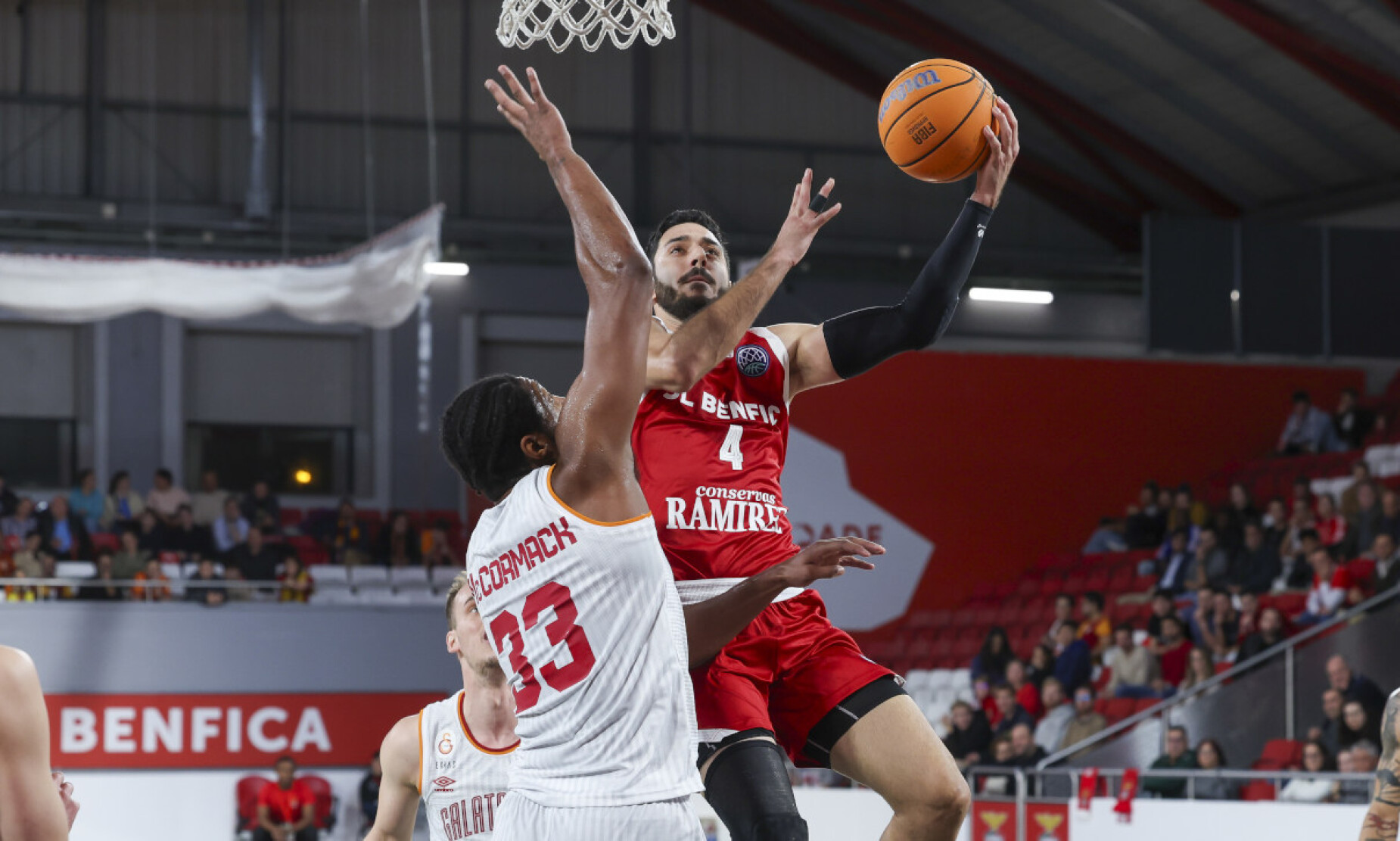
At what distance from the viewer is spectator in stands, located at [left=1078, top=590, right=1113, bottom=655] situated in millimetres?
15578

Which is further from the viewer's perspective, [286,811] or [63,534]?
[63,534]

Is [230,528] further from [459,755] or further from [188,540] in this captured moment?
[459,755]

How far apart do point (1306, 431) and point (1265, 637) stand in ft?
23.7

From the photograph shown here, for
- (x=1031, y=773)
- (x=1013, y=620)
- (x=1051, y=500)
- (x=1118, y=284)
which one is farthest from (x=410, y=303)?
(x=1118, y=284)

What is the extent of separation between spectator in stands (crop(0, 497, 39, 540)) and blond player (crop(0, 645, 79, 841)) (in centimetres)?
1637

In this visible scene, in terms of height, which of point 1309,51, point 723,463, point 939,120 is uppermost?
point 1309,51

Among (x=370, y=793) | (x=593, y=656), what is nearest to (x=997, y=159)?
(x=593, y=656)

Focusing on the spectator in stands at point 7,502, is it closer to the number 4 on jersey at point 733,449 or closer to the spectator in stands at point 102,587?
the spectator in stands at point 102,587

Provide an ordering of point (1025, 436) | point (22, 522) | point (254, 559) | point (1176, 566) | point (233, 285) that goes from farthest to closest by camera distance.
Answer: point (1025, 436)
point (22, 522)
point (254, 559)
point (1176, 566)
point (233, 285)

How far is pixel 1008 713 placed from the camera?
14406 millimetres

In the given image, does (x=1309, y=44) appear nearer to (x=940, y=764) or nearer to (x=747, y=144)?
(x=747, y=144)

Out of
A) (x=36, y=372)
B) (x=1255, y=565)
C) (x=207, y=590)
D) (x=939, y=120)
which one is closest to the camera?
(x=939, y=120)

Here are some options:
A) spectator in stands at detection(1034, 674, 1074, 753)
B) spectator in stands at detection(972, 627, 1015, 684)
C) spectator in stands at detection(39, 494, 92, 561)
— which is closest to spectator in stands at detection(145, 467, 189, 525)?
spectator in stands at detection(39, 494, 92, 561)

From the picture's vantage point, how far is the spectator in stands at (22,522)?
18109mm
